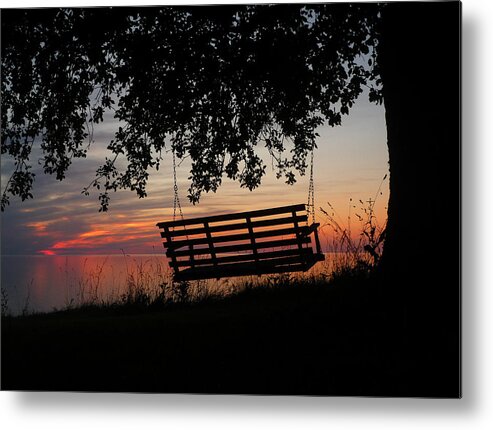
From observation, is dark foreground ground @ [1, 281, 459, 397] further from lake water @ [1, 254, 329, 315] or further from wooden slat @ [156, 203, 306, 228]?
wooden slat @ [156, 203, 306, 228]

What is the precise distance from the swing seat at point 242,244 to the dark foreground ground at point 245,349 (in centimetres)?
23

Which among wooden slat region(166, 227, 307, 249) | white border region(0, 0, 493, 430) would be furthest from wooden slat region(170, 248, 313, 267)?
white border region(0, 0, 493, 430)

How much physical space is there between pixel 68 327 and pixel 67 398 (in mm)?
550

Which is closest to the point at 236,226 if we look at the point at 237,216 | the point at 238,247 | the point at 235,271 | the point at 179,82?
the point at 237,216

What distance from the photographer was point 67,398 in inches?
220

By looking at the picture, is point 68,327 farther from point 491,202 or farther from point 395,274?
point 491,202

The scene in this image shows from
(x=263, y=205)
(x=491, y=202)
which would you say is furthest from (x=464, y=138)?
(x=263, y=205)

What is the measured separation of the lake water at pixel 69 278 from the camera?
220 inches

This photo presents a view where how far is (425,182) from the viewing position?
5395 millimetres

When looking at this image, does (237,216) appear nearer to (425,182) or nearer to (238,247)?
(238,247)

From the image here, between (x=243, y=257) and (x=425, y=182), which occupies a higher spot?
(x=425, y=182)

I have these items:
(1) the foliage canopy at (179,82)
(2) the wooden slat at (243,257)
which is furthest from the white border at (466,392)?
(2) the wooden slat at (243,257)

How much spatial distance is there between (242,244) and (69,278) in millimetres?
1399

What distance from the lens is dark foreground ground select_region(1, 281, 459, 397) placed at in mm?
5242
